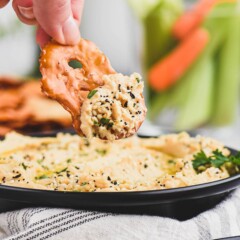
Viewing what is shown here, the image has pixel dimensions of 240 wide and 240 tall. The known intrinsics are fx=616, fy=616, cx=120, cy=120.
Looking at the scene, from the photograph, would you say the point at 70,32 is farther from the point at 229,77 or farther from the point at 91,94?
the point at 229,77

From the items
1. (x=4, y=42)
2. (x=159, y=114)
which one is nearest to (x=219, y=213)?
(x=159, y=114)

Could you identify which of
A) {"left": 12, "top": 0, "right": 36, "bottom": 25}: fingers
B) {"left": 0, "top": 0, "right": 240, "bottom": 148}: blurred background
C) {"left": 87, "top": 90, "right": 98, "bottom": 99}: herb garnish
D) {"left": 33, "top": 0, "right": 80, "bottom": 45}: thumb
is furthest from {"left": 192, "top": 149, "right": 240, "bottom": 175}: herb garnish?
{"left": 0, "top": 0, "right": 240, "bottom": 148}: blurred background

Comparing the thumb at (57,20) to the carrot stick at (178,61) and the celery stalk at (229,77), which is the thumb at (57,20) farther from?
the celery stalk at (229,77)

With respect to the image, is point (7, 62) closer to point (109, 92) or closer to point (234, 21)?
point (234, 21)

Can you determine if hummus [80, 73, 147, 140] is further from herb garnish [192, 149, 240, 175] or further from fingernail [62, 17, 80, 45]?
herb garnish [192, 149, 240, 175]

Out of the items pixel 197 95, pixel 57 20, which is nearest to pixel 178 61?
pixel 197 95

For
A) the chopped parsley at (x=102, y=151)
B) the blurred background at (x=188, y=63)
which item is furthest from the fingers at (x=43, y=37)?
the blurred background at (x=188, y=63)
